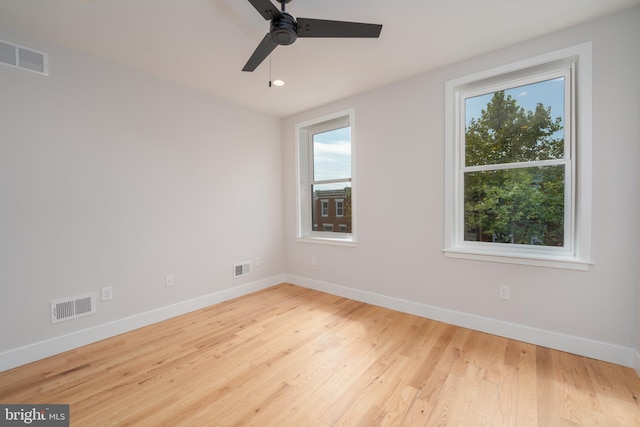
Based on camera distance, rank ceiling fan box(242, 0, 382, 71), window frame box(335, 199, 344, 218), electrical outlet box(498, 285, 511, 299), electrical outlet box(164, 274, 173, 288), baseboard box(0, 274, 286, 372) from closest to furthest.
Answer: ceiling fan box(242, 0, 382, 71) < baseboard box(0, 274, 286, 372) < electrical outlet box(498, 285, 511, 299) < electrical outlet box(164, 274, 173, 288) < window frame box(335, 199, 344, 218)

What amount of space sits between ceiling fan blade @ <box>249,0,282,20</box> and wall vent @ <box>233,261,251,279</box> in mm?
2948

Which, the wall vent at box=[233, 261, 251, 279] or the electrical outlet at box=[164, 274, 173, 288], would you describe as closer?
the electrical outlet at box=[164, 274, 173, 288]

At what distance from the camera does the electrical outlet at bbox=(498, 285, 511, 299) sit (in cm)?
246

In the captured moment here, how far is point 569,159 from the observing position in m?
2.25

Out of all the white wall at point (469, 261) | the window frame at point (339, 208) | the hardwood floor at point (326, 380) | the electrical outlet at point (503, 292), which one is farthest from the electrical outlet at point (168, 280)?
the electrical outlet at point (503, 292)

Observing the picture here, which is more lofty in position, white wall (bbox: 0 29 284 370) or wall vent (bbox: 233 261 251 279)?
white wall (bbox: 0 29 284 370)

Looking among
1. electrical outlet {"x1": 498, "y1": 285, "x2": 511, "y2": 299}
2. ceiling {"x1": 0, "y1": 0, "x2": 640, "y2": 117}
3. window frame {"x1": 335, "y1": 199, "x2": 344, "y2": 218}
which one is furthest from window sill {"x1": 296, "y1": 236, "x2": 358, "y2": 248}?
ceiling {"x1": 0, "y1": 0, "x2": 640, "y2": 117}

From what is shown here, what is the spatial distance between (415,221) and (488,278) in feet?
2.85

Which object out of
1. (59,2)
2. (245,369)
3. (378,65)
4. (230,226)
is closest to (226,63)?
(59,2)

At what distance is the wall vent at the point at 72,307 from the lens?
2305 mm

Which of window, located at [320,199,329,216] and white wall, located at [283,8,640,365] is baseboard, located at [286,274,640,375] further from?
window, located at [320,199,329,216]

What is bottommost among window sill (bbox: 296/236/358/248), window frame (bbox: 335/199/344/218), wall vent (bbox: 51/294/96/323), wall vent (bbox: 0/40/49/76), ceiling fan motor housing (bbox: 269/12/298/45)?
wall vent (bbox: 51/294/96/323)

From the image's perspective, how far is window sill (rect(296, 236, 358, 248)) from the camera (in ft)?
11.6

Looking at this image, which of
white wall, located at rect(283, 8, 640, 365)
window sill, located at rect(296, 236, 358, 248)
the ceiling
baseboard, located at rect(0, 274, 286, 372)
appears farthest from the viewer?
window sill, located at rect(296, 236, 358, 248)
